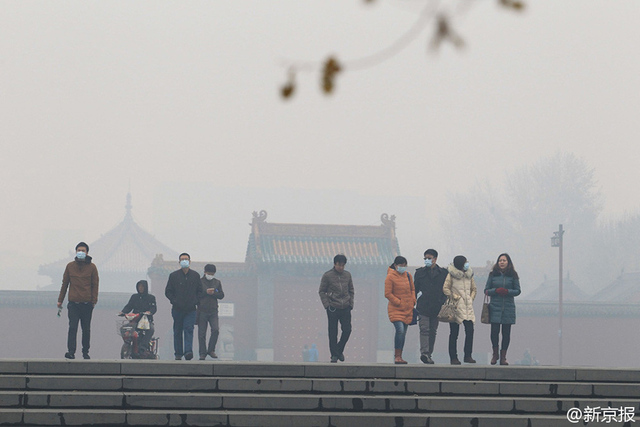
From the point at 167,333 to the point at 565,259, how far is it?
1583 inches

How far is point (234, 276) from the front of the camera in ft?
114

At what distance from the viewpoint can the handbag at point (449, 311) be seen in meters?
11.0

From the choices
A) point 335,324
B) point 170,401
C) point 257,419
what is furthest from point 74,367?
point 335,324

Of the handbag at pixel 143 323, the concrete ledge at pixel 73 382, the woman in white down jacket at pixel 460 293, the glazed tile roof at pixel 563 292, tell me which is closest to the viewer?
the concrete ledge at pixel 73 382

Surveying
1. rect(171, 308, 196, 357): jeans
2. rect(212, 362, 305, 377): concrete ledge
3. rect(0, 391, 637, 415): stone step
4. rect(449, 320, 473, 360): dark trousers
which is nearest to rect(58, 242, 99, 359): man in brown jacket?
rect(171, 308, 196, 357): jeans

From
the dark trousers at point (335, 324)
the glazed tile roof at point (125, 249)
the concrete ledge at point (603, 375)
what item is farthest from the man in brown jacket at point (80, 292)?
the glazed tile roof at point (125, 249)

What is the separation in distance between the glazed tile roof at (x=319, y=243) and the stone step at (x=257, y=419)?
1004 inches

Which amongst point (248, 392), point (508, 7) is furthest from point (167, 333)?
point (508, 7)

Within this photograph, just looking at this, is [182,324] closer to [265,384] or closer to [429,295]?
[429,295]

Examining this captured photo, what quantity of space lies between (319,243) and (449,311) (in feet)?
79.3

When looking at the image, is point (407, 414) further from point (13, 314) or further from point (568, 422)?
point (13, 314)

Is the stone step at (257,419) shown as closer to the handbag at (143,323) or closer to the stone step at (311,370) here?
the stone step at (311,370)

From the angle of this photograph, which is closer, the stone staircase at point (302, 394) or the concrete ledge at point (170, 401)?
the stone staircase at point (302, 394)

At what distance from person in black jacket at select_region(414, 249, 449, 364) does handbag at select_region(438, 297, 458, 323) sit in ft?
0.52
